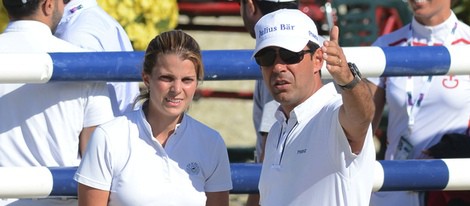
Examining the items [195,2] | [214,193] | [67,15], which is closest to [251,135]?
[195,2]

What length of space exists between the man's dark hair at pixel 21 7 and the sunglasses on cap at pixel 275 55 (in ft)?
3.49

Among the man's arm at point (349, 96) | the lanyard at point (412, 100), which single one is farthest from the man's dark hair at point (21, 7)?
the lanyard at point (412, 100)

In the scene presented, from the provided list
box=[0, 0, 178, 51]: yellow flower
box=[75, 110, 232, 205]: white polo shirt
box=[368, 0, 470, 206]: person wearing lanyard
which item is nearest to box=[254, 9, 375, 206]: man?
box=[75, 110, 232, 205]: white polo shirt

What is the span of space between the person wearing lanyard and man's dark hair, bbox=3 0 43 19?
148cm

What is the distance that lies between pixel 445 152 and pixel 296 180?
1.25 meters

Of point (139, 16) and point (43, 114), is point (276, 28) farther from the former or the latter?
point (139, 16)

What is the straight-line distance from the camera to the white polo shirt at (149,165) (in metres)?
4.12

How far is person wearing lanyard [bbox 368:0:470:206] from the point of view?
5.37m

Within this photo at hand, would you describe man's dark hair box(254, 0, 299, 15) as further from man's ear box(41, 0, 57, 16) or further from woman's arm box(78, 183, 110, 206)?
woman's arm box(78, 183, 110, 206)

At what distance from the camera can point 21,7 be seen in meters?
4.76

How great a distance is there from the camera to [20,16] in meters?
4.76

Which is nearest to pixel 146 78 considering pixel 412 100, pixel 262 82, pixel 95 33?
pixel 95 33

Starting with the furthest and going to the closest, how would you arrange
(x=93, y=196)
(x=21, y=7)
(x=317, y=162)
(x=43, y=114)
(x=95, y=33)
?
(x=95, y=33), (x=21, y=7), (x=43, y=114), (x=93, y=196), (x=317, y=162)

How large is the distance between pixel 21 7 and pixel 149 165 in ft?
3.05
